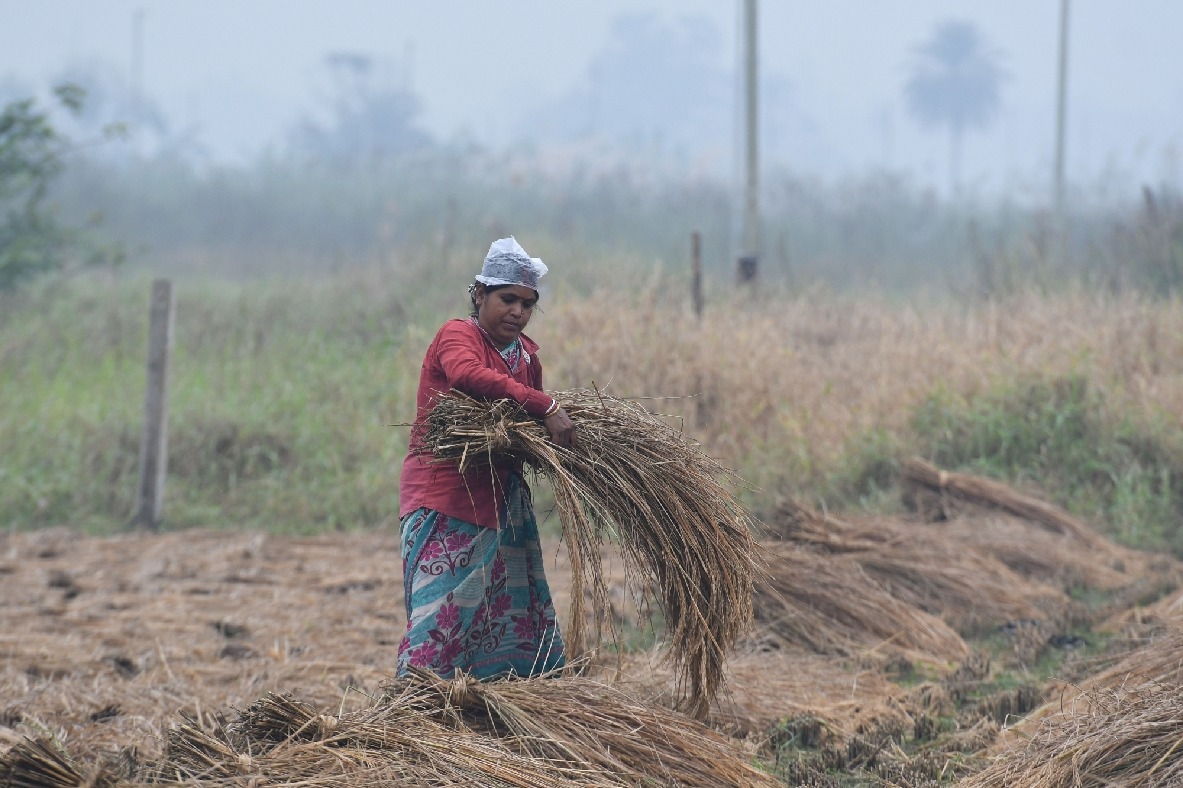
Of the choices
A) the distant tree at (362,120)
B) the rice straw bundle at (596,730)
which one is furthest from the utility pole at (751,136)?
the distant tree at (362,120)

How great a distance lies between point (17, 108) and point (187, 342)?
2.74m

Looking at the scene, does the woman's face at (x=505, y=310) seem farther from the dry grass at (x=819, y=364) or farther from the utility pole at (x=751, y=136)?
the utility pole at (x=751, y=136)

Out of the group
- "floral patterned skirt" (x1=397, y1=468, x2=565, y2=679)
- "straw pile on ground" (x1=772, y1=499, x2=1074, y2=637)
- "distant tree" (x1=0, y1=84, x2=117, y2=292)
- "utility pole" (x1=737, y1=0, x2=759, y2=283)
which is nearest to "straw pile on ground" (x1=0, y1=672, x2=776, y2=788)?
"floral patterned skirt" (x1=397, y1=468, x2=565, y2=679)

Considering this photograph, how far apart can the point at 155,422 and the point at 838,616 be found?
4915mm

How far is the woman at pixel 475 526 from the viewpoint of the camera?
3459 mm

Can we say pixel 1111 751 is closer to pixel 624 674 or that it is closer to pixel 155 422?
pixel 624 674

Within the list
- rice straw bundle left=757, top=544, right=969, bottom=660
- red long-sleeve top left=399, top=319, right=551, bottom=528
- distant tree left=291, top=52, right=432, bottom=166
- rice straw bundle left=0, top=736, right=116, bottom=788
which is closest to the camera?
rice straw bundle left=0, top=736, right=116, bottom=788

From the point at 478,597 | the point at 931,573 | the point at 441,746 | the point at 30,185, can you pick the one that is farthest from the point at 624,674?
the point at 30,185

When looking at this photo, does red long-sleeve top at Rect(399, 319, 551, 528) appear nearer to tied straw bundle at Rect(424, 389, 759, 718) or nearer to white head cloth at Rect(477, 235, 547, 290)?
tied straw bundle at Rect(424, 389, 759, 718)

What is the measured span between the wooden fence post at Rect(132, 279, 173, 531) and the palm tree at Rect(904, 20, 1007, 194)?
228 feet

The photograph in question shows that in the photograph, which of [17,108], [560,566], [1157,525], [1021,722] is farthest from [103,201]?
[1021,722]

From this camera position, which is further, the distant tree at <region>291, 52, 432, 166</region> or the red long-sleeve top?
the distant tree at <region>291, 52, 432, 166</region>

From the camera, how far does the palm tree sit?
238ft

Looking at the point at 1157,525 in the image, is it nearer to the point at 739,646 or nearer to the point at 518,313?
the point at 739,646
